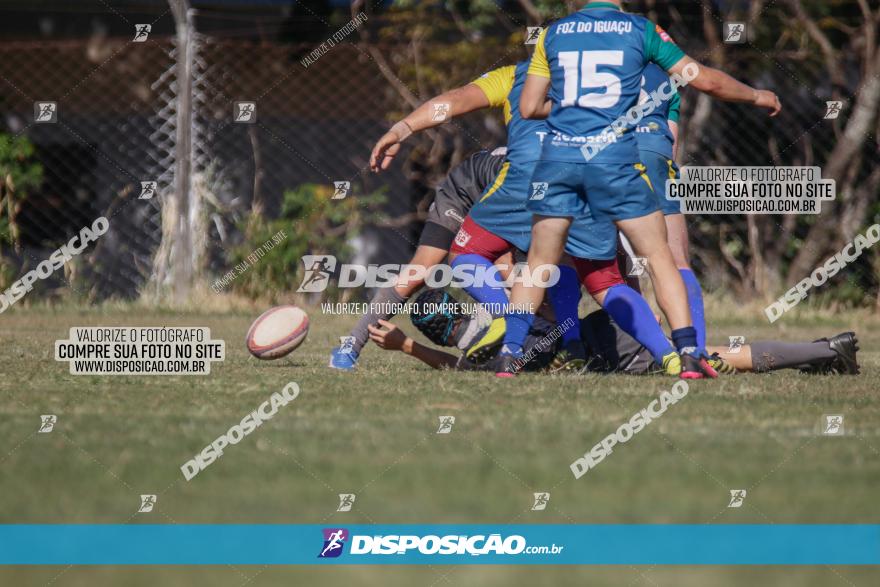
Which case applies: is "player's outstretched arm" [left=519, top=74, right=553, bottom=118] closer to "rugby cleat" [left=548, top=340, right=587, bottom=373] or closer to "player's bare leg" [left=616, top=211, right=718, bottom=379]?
"player's bare leg" [left=616, top=211, right=718, bottom=379]

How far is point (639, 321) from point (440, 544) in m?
3.64

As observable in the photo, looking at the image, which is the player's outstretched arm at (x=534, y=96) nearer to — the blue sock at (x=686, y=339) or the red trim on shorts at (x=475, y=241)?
the red trim on shorts at (x=475, y=241)

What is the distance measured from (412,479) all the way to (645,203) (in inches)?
115

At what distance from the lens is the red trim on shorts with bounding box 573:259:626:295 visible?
24.3 feet

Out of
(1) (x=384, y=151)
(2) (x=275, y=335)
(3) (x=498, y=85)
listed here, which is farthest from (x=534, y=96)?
(2) (x=275, y=335)

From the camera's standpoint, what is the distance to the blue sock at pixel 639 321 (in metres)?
7.11

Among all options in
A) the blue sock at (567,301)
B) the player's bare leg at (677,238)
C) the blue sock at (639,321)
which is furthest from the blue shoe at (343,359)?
the player's bare leg at (677,238)

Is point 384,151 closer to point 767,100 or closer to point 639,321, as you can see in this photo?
point 639,321

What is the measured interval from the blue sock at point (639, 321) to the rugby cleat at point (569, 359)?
0.34 meters

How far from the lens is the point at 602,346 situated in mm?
7609

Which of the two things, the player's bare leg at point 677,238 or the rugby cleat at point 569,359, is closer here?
the rugby cleat at point 569,359

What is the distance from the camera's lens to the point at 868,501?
400 centimetres

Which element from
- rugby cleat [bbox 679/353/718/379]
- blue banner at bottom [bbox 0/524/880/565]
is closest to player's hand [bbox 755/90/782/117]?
rugby cleat [bbox 679/353/718/379]

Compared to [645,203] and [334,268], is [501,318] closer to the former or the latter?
[645,203]
